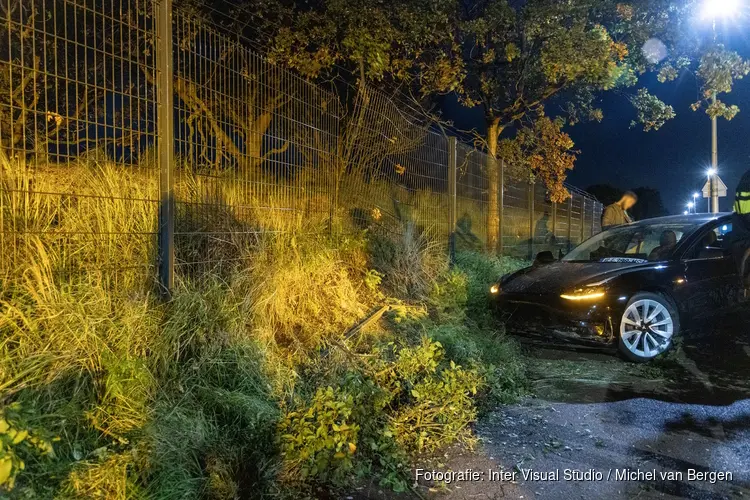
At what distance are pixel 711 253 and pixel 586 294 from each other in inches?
75.5

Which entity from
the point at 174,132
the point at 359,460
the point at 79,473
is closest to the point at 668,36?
the point at 174,132

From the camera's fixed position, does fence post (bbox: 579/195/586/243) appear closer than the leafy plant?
No

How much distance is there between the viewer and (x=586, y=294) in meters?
5.51

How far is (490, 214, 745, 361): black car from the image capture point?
5.46 m

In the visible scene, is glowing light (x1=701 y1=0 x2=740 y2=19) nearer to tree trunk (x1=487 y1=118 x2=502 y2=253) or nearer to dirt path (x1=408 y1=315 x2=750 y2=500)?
tree trunk (x1=487 y1=118 x2=502 y2=253)

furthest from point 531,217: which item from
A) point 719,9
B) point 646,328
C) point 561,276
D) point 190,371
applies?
point 190,371

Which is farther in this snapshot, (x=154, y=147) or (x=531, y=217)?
(x=531, y=217)

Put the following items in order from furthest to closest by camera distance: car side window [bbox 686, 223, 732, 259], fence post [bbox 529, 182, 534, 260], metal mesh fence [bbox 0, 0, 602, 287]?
fence post [bbox 529, 182, 534, 260]
car side window [bbox 686, 223, 732, 259]
metal mesh fence [bbox 0, 0, 602, 287]

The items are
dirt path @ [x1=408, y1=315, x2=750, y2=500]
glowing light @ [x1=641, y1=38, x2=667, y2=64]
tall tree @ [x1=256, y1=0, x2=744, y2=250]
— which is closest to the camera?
dirt path @ [x1=408, y1=315, x2=750, y2=500]

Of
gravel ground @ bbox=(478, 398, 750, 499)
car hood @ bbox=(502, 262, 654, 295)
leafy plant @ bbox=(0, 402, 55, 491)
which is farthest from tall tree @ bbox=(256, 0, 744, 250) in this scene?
leafy plant @ bbox=(0, 402, 55, 491)

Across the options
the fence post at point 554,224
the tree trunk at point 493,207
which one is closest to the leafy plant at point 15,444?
the tree trunk at point 493,207

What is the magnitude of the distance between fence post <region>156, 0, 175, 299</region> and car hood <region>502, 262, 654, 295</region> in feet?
11.8

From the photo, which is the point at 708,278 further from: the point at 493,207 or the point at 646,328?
the point at 493,207

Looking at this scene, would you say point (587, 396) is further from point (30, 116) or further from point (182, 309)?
point (30, 116)
